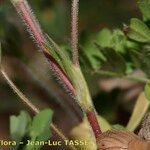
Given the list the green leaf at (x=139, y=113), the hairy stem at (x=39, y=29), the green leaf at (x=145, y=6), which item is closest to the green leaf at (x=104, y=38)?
the green leaf at (x=139, y=113)

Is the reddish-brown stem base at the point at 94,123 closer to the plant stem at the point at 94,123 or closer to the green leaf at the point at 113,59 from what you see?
the plant stem at the point at 94,123

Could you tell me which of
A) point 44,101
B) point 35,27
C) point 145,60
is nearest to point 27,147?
point 35,27

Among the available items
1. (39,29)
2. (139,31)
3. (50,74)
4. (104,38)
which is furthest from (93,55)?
(50,74)

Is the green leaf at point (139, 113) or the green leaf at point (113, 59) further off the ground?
the green leaf at point (113, 59)

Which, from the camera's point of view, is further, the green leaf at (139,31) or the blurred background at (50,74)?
the blurred background at (50,74)

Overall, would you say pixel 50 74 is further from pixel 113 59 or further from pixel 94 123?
pixel 94 123

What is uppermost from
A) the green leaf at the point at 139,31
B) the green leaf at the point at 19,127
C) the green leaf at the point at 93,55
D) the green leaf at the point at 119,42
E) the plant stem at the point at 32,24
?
the plant stem at the point at 32,24
